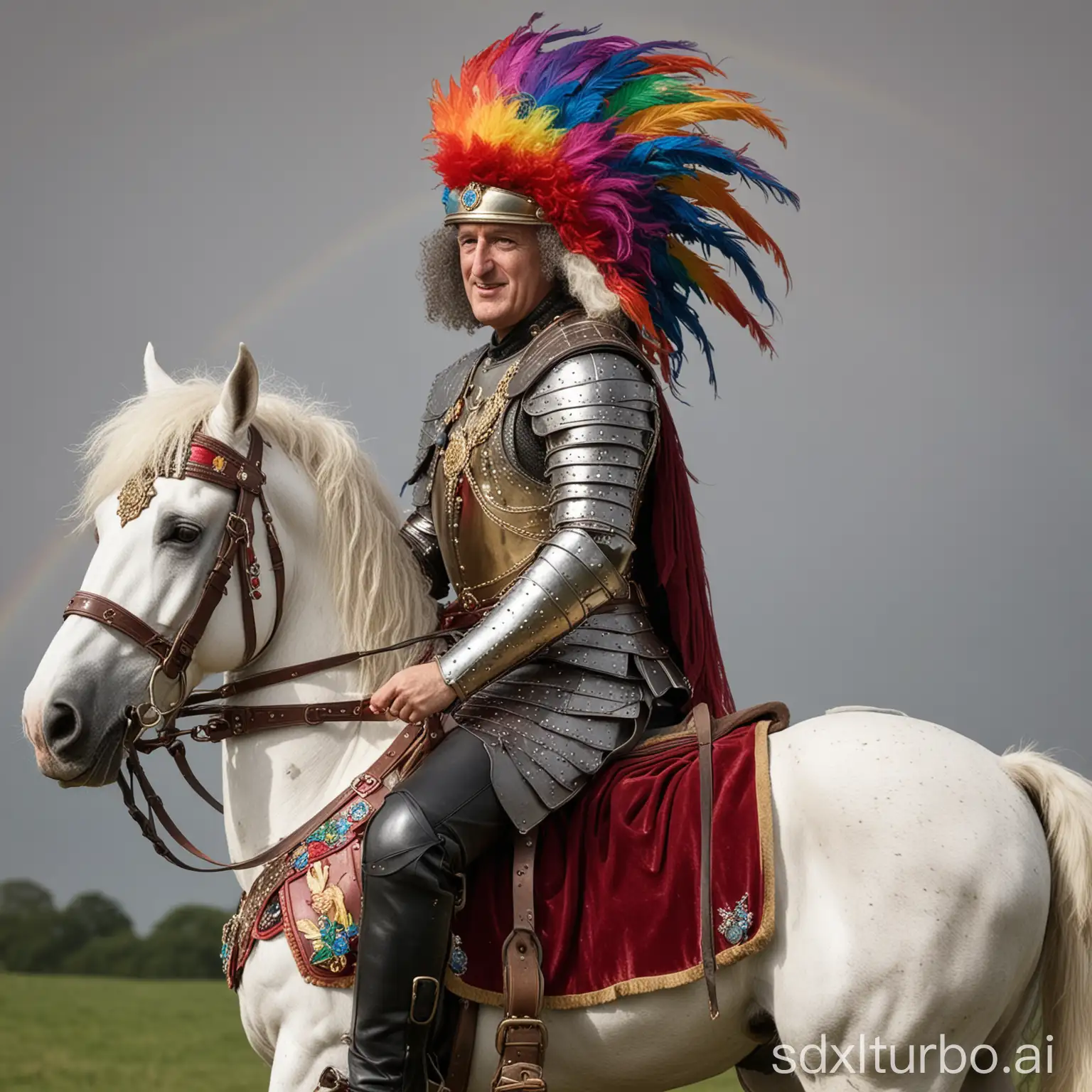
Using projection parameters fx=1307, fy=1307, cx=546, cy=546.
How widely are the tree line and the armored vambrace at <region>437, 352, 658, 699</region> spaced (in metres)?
4.60

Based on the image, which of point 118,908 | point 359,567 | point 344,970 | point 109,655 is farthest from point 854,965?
point 118,908

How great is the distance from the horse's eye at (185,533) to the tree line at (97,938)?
176 inches

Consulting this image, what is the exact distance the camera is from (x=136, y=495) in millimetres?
2236

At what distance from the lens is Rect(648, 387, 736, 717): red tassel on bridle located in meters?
2.45

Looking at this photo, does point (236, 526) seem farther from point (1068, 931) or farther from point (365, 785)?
point (1068, 931)

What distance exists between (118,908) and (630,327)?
482 cm

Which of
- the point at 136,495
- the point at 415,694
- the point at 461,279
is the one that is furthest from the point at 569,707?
the point at 461,279

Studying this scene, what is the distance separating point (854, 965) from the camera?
2.09 meters

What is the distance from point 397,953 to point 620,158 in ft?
4.96

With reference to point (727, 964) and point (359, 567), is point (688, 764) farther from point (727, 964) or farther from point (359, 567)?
point (359, 567)

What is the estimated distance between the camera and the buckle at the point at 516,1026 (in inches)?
84.9

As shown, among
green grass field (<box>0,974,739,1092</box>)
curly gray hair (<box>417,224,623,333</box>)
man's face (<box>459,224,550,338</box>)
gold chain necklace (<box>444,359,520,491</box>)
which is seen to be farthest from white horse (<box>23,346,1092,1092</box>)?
green grass field (<box>0,974,739,1092</box>)

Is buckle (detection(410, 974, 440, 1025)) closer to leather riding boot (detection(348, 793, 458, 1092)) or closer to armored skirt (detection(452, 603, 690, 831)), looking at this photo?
leather riding boot (detection(348, 793, 458, 1092))

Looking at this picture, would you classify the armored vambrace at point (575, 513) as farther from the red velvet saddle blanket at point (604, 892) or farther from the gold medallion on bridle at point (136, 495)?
the gold medallion on bridle at point (136, 495)
